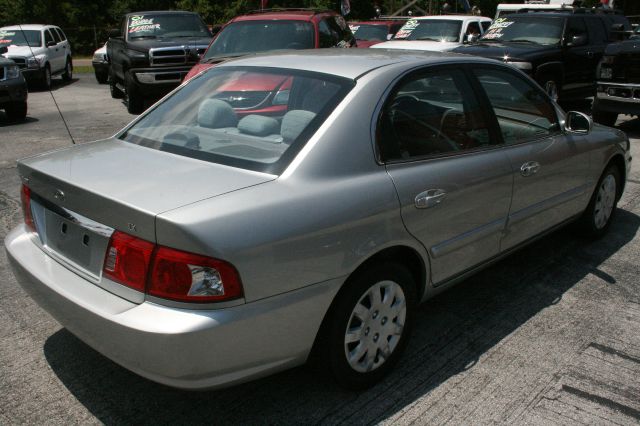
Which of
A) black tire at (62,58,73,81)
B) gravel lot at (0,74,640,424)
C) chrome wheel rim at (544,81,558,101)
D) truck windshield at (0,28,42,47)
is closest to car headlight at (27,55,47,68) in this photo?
truck windshield at (0,28,42,47)

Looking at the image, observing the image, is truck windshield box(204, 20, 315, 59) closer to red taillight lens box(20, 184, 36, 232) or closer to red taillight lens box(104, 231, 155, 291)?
red taillight lens box(20, 184, 36, 232)

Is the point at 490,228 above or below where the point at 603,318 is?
above

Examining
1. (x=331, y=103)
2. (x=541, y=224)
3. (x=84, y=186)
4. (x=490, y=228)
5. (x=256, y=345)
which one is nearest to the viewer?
(x=256, y=345)

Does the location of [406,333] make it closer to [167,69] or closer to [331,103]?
[331,103]

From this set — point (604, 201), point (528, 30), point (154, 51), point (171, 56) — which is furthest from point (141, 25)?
point (604, 201)

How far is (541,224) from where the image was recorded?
432cm

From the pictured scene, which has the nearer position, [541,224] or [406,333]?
[406,333]

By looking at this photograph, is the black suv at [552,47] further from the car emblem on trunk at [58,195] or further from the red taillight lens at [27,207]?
the car emblem on trunk at [58,195]

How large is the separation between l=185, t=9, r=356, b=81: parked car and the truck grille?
3.08 m

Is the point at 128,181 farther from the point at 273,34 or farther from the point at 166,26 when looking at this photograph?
the point at 166,26

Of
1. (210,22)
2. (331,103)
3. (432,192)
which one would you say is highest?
(331,103)

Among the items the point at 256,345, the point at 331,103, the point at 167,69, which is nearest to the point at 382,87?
the point at 331,103

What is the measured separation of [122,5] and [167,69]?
30.4 metres

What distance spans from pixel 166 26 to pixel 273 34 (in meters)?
5.46
